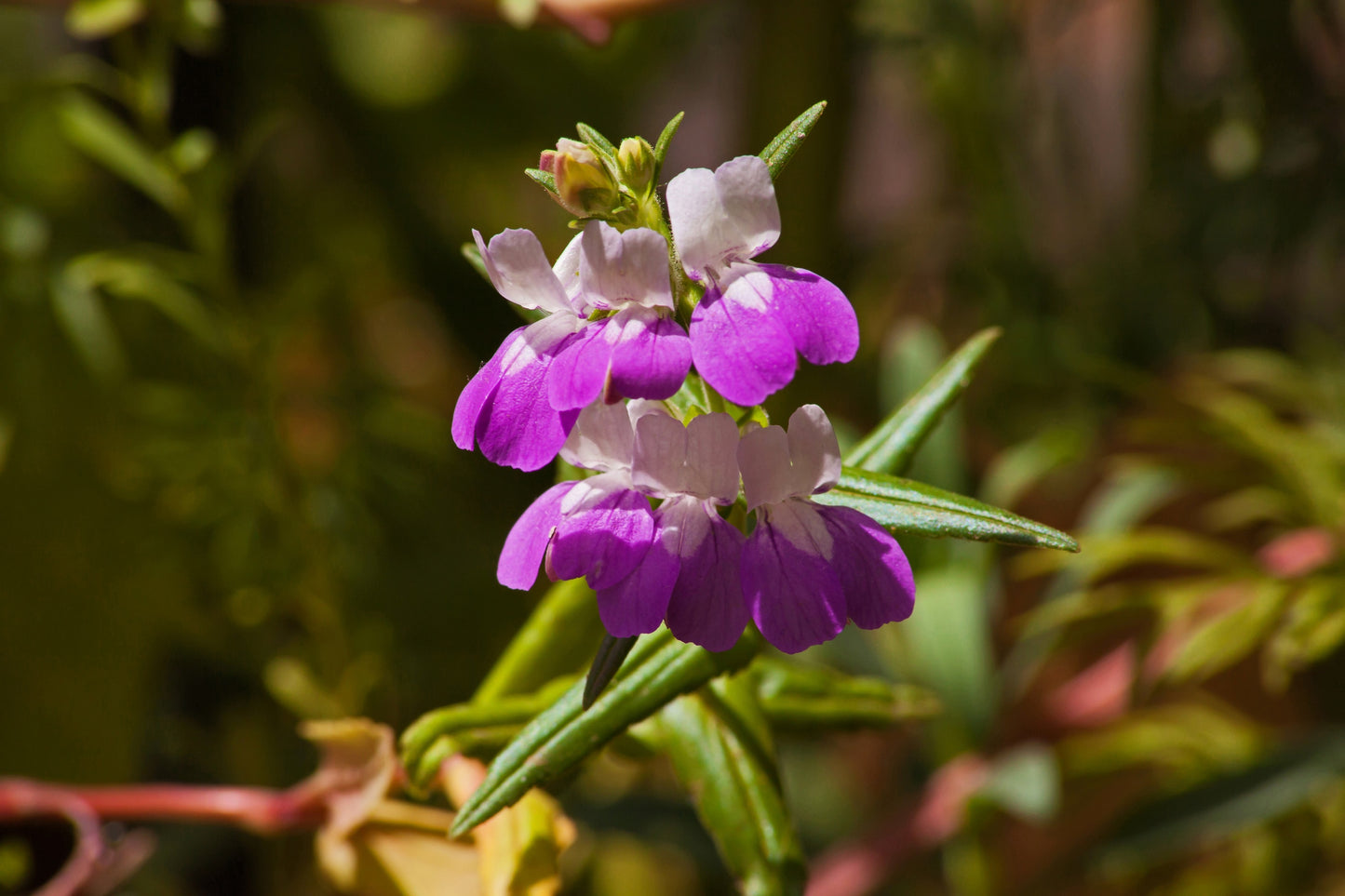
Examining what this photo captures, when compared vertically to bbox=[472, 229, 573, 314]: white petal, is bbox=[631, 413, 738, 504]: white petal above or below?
below

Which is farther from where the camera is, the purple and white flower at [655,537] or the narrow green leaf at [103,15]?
the narrow green leaf at [103,15]

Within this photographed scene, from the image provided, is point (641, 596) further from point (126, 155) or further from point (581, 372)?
point (126, 155)

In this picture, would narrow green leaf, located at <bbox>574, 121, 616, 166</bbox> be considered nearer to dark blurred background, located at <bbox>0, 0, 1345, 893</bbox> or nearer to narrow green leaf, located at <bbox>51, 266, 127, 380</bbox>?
dark blurred background, located at <bbox>0, 0, 1345, 893</bbox>

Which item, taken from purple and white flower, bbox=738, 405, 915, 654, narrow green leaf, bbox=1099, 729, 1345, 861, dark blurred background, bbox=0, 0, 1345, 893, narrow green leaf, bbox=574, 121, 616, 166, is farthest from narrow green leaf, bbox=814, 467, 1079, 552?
narrow green leaf, bbox=1099, 729, 1345, 861

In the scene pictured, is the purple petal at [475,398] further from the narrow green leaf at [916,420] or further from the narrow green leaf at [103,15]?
the narrow green leaf at [103,15]

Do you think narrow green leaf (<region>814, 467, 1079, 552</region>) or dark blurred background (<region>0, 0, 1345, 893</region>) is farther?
dark blurred background (<region>0, 0, 1345, 893</region>)

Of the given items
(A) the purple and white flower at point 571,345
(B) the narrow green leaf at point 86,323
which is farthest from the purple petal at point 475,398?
(B) the narrow green leaf at point 86,323

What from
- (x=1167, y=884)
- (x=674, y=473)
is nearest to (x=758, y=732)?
(x=674, y=473)
